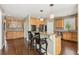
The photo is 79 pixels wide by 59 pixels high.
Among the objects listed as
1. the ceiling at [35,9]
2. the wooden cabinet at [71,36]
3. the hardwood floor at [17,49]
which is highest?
the ceiling at [35,9]

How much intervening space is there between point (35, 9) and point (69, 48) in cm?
104

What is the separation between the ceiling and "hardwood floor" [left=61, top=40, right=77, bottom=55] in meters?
0.60

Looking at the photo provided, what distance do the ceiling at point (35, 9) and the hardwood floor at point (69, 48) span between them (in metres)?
0.60

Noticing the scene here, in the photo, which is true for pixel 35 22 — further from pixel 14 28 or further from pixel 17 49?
pixel 17 49

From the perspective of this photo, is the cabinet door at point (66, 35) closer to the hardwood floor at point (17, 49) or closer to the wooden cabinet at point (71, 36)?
the wooden cabinet at point (71, 36)

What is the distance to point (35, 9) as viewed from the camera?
1924 mm

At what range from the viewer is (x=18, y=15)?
1.92 m

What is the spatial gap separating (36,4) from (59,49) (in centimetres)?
103

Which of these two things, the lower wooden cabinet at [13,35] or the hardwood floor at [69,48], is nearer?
the hardwood floor at [69,48]

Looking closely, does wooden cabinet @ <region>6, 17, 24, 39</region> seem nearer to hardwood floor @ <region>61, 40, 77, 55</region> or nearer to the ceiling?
the ceiling

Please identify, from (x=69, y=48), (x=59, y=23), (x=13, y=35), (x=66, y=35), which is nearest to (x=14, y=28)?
(x=13, y=35)

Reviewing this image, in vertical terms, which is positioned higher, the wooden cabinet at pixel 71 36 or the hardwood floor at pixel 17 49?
the wooden cabinet at pixel 71 36

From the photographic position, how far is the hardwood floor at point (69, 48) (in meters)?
1.88

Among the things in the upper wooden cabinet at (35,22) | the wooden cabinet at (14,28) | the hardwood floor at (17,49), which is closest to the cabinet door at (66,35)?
the upper wooden cabinet at (35,22)
